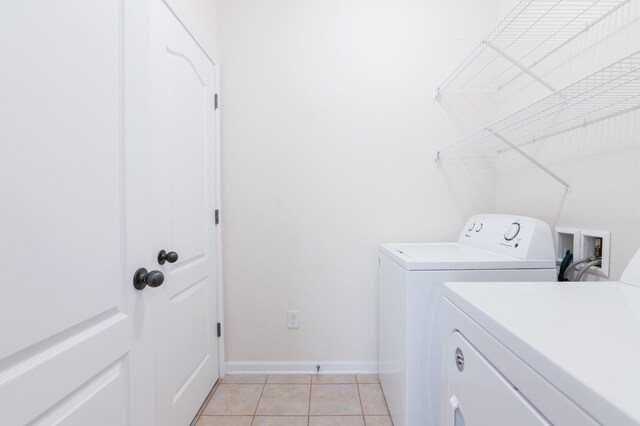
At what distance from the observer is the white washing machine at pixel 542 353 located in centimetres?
38

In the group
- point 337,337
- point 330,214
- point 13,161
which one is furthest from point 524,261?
point 13,161

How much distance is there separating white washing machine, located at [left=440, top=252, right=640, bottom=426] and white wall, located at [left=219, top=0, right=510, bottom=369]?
1.10m

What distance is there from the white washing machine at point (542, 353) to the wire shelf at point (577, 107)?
1.85 feet

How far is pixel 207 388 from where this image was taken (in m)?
1.67

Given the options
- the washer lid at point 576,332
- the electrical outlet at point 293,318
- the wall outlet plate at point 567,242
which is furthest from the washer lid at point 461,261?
the electrical outlet at point 293,318

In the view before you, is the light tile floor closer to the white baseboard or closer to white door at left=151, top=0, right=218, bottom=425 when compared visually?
the white baseboard

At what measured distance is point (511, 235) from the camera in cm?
135

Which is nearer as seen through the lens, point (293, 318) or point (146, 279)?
point (146, 279)

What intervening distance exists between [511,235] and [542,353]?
1.08 meters

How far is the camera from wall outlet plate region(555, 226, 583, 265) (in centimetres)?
121

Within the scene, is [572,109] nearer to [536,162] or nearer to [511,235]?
[536,162]

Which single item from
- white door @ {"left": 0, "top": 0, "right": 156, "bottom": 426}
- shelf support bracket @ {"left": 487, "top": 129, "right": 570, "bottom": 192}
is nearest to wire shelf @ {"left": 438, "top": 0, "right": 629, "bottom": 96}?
shelf support bracket @ {"left": 487, "top": 129, "right": 570, "bottom": 192}

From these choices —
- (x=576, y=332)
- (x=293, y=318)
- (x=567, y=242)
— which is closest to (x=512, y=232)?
(x=567, y=242)

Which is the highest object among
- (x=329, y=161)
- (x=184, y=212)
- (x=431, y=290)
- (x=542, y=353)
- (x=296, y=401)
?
(x=329, y=161)
